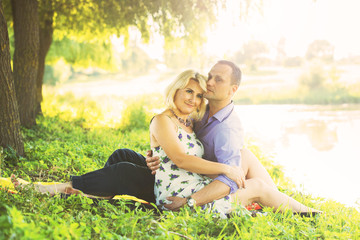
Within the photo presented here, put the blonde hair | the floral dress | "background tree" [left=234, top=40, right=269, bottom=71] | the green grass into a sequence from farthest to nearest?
"background tree" [left=234, top=40, right=269, bottom=71]
the blonde hair
the floral dress
the green grass

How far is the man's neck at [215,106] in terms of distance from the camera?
403 centimetres

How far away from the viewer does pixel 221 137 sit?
371 cm

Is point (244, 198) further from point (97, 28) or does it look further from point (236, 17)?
point (97, 28)

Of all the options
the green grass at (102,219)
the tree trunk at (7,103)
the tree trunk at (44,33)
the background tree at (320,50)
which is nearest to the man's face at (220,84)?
the green grass at (102,219)

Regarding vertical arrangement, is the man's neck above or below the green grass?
above

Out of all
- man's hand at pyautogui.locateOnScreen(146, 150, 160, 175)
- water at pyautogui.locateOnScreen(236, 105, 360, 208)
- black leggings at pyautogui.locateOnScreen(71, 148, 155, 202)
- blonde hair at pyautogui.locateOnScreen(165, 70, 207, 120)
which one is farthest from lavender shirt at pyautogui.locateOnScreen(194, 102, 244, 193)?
water at pyautogui.locateOnScreen(236, 105, 360, 208)

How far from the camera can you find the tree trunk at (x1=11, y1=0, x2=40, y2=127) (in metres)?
7.41

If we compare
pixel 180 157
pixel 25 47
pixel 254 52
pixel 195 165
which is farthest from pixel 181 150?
pixel 254 52

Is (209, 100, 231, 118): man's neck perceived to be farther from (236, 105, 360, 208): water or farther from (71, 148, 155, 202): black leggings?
(236, 105, 360, 208): water

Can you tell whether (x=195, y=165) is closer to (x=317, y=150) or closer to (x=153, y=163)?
(x=153, y=163)

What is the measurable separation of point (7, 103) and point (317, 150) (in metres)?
8.83

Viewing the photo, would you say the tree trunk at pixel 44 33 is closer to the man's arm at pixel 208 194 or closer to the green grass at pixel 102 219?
the green grass at pixel 102 219

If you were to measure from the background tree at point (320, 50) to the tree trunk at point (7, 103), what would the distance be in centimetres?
5046

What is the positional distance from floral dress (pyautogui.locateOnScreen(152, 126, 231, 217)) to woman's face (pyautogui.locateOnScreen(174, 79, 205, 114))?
21cm
